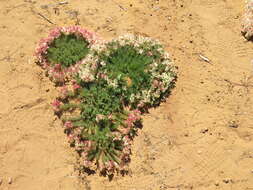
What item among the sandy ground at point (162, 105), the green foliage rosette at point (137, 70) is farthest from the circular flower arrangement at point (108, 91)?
the sandy ground at point (162, 105)

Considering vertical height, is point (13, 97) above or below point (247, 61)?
below

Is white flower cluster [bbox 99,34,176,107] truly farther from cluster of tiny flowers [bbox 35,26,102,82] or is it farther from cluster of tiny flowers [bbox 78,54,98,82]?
cluster of tiny flowers [bbox 35,26,102,82]

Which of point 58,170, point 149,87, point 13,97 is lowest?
point 58,170

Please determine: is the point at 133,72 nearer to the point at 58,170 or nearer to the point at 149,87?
the point at 149,87

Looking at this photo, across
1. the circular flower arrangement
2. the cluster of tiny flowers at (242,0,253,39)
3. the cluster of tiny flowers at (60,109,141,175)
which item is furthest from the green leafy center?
the cluster of tiny flowers at (242,0,253,39)

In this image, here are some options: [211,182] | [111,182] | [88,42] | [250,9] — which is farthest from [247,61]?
[111,182]
